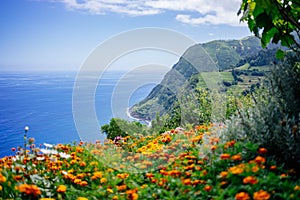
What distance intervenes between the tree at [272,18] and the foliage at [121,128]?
13.2ft

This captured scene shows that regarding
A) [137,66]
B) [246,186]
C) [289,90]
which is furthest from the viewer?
[137,66]

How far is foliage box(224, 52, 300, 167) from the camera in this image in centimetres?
261

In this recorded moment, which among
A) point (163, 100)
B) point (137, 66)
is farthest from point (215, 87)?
point (137, 66)

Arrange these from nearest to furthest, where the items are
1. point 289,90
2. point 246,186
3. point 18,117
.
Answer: point 246,186, point 289,90, point 18,117

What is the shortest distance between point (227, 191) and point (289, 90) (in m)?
1.61

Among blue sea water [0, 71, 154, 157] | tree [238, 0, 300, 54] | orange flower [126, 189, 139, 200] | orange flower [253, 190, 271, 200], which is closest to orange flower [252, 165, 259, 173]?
orange flower [253, 190, 271, 200]

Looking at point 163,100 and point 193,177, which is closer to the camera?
point 193,177

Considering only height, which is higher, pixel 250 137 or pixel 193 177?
pixel 250 137

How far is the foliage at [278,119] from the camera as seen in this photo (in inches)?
103

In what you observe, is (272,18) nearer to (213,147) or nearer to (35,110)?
(213,147)

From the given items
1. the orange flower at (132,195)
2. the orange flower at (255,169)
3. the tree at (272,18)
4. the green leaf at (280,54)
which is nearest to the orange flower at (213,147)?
the orange flower at (255,169)

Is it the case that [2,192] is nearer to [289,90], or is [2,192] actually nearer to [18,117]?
[289,90]

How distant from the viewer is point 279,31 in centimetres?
302

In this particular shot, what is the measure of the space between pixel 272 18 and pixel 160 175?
5.91 ft
